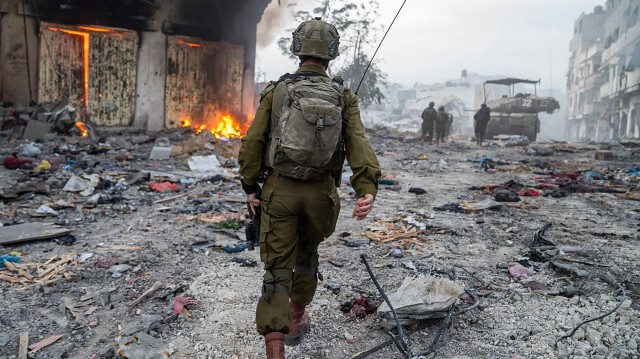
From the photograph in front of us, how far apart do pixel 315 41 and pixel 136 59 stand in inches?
449

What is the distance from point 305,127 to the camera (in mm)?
2033

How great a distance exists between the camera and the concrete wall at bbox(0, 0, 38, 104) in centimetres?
A: 1041

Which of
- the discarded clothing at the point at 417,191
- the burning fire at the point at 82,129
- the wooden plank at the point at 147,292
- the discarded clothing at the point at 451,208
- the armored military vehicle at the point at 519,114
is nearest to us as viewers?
the wooden plank at the point at 147,292

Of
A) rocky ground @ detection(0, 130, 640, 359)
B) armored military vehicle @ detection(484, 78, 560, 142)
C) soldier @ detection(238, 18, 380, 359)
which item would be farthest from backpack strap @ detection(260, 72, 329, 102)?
armored military vehicle @ detection(484, 78, 560, 142)

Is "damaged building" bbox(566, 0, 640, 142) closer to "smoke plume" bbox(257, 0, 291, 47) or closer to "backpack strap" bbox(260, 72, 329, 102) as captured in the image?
"smoke plume" bbox(257, 0, 291, 47)

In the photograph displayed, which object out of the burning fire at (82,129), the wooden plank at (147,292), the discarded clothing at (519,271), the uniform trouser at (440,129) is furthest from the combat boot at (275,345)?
the uniform trouser at (440,129)

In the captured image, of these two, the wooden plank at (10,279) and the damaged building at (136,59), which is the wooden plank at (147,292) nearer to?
the wooden plank at (10,279)

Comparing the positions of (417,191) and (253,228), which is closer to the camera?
(253,228)

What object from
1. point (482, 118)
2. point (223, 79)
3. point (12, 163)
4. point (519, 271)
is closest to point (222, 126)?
point (223, 79)

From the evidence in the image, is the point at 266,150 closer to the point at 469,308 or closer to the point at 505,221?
the point at 469,308

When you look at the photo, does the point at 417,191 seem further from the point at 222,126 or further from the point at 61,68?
the point at 61,68

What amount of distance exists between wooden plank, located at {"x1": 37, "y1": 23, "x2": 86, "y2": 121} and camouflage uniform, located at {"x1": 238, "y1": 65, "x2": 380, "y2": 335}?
10.9m

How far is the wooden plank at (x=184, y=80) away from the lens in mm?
12688

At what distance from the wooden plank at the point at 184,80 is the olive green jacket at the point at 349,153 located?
11.6 m
